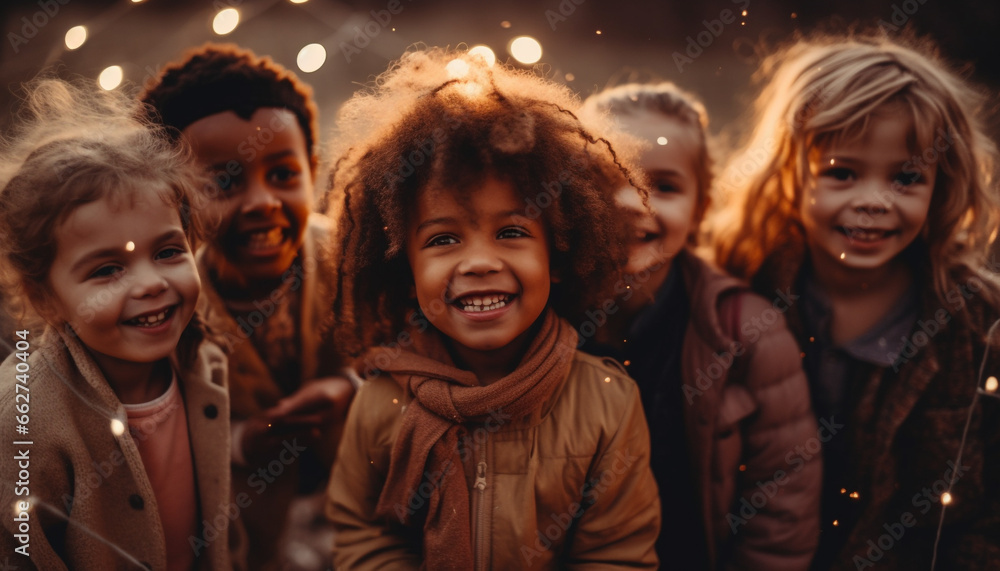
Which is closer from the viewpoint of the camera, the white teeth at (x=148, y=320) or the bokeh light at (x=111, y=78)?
the white teeth at (x=148, y=320)

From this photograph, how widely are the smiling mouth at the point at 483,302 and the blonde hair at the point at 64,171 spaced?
0.77 m

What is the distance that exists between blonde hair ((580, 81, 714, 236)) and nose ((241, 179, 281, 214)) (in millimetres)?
1038

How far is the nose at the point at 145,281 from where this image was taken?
1.38 metres

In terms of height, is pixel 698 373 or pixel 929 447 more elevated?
pixel 698 373

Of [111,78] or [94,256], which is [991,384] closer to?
[94,256]

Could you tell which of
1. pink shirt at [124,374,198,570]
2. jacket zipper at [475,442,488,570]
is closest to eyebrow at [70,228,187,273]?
pink shirt at [124,374,198,570]

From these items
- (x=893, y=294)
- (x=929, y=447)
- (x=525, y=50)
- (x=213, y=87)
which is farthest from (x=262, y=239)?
(x=929, y=447)

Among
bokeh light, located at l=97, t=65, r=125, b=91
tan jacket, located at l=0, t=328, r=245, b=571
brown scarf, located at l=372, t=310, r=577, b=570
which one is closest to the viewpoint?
tan jacket, located at l=0, t=328, r=245, b=571

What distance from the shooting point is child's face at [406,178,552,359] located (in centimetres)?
140

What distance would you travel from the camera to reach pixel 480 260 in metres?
1.38

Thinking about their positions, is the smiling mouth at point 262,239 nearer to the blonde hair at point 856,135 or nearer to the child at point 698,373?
the child at point 698,373

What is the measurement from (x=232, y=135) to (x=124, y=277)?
605 millimetres

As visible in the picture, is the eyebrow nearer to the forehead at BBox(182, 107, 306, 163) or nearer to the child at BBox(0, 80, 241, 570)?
the child at BBox(0, 80, 241, 570)

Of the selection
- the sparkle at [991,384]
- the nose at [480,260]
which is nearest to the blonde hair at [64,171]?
the nose at [480,260]
